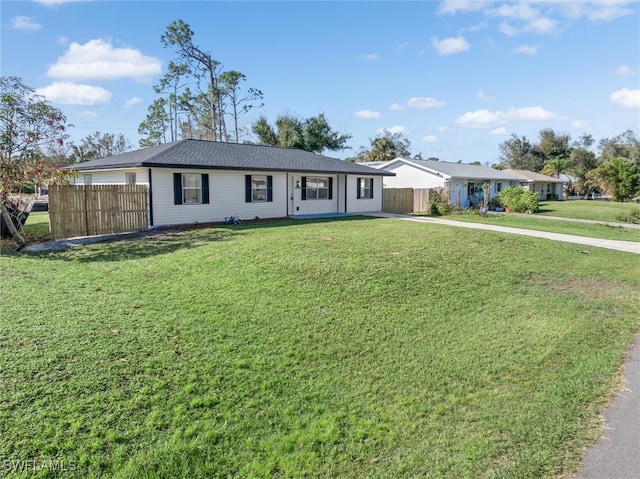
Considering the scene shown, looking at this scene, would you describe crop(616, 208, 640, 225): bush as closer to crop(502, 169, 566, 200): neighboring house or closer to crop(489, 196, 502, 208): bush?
crop(489, 196, 502, 208): bush

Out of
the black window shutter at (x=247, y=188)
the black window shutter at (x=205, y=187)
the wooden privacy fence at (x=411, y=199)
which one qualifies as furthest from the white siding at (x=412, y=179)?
the black window shutter at (x=205, y=187)

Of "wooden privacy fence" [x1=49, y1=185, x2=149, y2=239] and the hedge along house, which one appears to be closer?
"wooden privacy fence" [x1=49, y1=185, x2=149, y2=239]

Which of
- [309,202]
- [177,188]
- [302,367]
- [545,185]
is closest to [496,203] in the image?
[309,202]

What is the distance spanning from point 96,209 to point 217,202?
490 centimetres

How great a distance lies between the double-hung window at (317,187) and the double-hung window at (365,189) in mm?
2234

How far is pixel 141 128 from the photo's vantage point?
144 ft

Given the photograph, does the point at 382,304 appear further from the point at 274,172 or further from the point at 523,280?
the point at 274,172

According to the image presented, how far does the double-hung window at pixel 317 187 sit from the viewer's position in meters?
20.3

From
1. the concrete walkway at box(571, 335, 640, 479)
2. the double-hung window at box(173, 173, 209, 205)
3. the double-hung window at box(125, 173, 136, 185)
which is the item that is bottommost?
the concrete walkway at box(571, 335, 640, 479)

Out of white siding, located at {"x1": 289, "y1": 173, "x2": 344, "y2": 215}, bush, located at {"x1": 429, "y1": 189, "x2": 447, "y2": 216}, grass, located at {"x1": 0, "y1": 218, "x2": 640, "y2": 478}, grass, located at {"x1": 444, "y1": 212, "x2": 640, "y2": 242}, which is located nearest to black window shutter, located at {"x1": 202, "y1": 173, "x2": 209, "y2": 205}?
white siding, located at {"x1": 289, "y1": 173, "x2": 344, "y2": 215}

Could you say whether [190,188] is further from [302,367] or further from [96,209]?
[302,367]

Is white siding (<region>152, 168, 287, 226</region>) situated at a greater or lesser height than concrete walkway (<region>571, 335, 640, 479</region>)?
greater

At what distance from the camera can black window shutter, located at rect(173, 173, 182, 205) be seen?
15102 millimetres

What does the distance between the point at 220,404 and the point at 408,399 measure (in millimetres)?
1796
